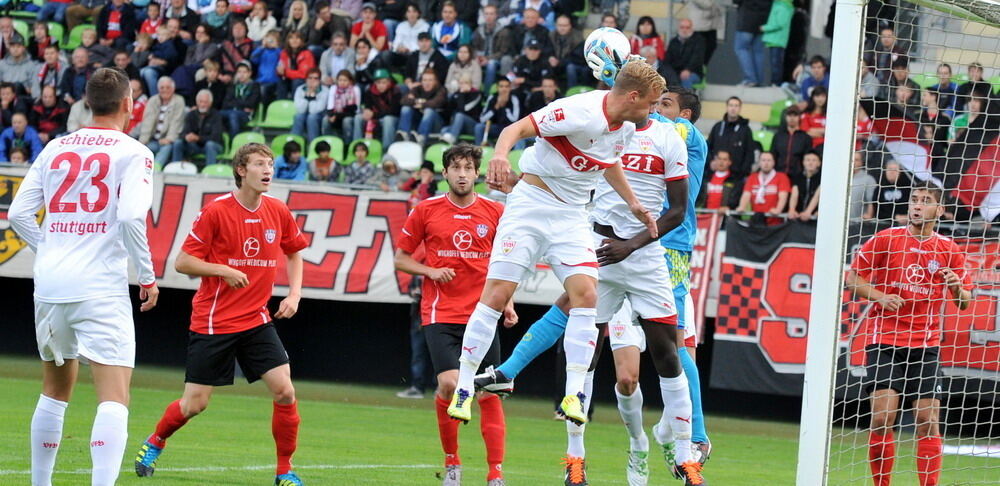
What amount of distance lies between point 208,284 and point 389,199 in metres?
8.46

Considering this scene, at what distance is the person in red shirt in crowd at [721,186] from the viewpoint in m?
17.1

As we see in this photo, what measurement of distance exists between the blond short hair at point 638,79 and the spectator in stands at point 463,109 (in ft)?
40.2

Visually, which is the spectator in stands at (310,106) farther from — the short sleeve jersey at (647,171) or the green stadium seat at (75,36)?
the short sleeve jersey at (647,171)

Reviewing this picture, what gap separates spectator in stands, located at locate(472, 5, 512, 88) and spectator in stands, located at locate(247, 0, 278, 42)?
12.3 feet

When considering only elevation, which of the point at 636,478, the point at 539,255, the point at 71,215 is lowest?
the point at 636,478

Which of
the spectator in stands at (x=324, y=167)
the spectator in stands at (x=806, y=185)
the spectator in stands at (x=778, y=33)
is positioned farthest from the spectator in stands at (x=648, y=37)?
the spectator in stands at (x=324, y=167)

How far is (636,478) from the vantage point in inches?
340

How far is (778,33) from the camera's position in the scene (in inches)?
803

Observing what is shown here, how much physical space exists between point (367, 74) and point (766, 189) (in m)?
7.37

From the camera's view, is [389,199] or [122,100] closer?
[122,100]

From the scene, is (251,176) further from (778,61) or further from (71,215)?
(778,61)

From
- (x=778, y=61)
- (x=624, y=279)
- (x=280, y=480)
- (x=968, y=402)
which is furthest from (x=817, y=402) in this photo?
(x=778, y=61)

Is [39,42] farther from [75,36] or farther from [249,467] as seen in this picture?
A: [249,467]

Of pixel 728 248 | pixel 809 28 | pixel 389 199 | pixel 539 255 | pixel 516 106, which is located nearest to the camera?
pixel 539 255
